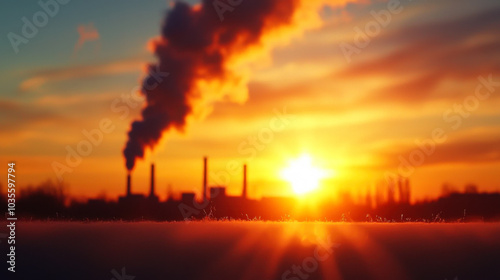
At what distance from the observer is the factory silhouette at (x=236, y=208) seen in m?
56.1

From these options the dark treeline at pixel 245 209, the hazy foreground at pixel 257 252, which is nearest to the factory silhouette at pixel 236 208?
the dark treeline at pixel 245 209

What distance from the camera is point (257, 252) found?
812 inches

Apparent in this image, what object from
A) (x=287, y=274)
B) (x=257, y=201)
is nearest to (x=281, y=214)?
(x=257, y=201)

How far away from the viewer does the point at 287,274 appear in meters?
17.5

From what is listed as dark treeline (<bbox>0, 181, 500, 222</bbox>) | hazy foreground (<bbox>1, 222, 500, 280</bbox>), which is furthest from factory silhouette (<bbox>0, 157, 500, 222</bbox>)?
hazy foreground (<bbox>1, 222, 500, 280</bbox>)

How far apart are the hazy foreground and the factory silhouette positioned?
100ft

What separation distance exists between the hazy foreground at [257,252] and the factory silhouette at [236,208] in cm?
3059

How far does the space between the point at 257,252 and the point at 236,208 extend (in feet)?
166

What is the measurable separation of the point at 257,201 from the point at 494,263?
56945mm

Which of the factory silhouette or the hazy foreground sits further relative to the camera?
the factory silhouette

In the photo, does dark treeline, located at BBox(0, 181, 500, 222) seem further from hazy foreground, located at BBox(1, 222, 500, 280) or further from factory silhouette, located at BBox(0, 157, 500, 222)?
hazy foreground, located at BBox(1, 222, 500, 280)

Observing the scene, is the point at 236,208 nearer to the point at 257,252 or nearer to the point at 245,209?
the point at 245,209

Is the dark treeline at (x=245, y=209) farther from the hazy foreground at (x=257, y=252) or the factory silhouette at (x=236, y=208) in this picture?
the hazy foreground at (x=257, y=252)

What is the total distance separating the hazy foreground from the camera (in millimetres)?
17938
